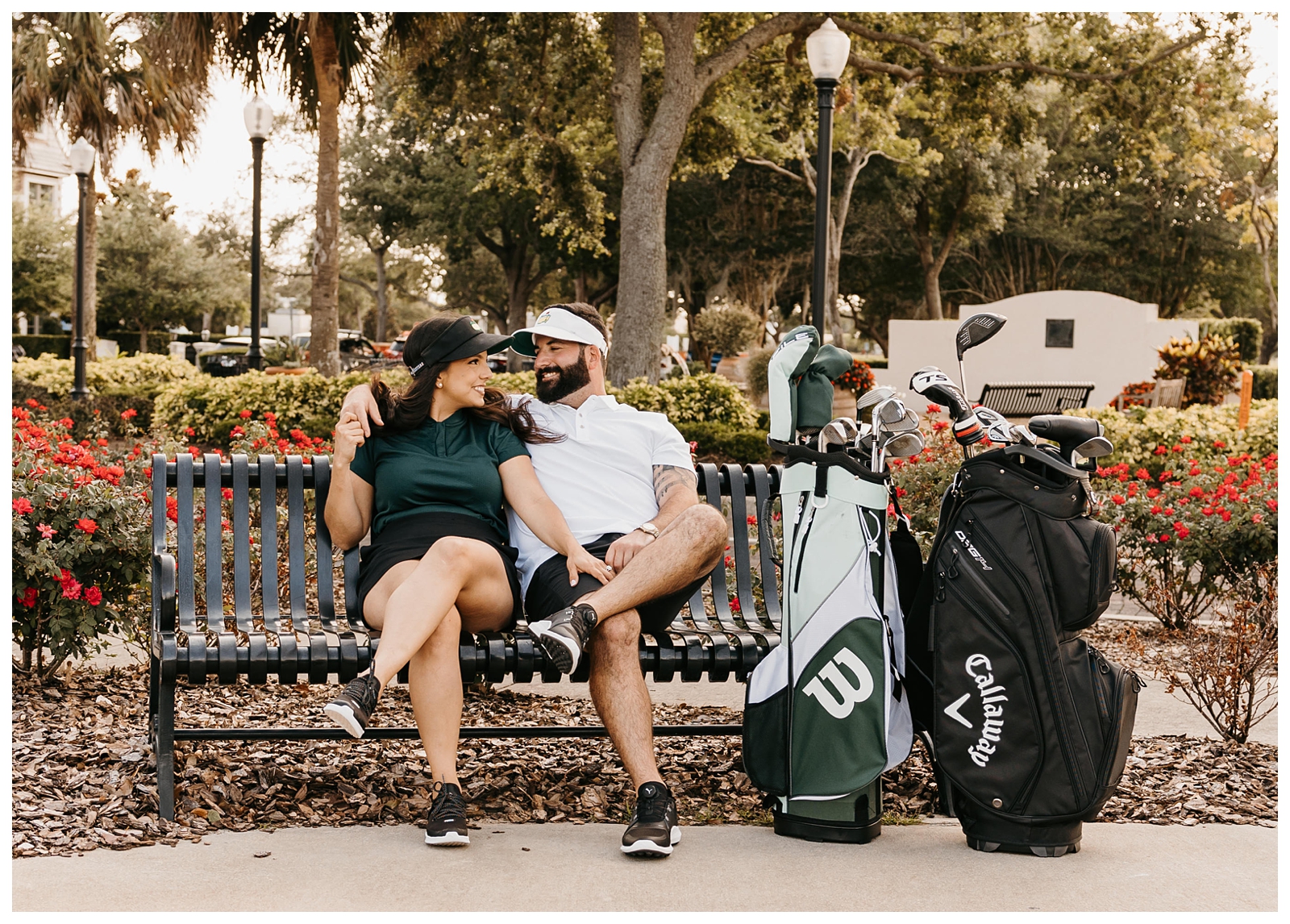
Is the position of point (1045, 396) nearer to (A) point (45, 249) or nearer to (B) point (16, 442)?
(B) point (16, 442)

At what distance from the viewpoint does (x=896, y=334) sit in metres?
22.6

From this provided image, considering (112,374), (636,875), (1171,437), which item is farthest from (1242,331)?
(636,875)

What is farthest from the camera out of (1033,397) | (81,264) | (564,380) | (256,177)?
(1033,397)

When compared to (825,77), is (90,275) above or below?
above

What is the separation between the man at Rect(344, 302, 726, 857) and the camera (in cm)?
322

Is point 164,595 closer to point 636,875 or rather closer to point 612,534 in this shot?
A: point 612,534

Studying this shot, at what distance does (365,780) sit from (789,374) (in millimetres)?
1787

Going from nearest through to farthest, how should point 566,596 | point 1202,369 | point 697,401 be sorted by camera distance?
point 566,596 < point 697,401 < point 1202,369

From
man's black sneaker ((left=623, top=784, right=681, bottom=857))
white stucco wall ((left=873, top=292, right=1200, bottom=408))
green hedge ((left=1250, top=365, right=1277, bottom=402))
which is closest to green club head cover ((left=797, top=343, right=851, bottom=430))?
man's black sneaker ((left=623, top=784, right=681, bottom=857))

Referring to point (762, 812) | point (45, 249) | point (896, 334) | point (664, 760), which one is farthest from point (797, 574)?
point (45, 249)

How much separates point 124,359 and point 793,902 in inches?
708

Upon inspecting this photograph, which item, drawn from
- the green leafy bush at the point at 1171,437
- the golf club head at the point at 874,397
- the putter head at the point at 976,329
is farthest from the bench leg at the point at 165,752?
the green leafy bush at the point at 1171,437

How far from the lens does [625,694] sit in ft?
10.8

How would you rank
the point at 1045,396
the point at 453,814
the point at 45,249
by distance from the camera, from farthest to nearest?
Result: the point at 45,249, the point at 1045,396, the point at 453,814
